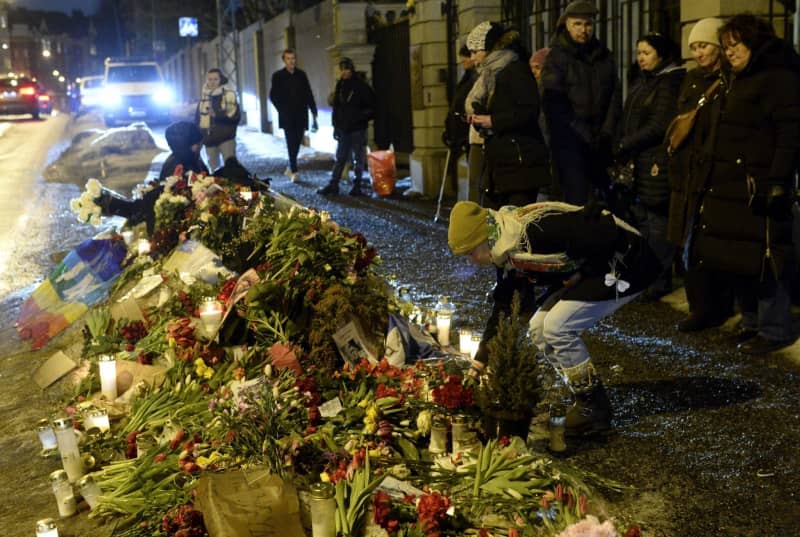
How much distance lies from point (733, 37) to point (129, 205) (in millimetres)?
5854

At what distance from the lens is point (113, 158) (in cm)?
2306

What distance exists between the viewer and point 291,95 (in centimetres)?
1617

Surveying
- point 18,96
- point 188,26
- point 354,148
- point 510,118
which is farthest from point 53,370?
point 188,26

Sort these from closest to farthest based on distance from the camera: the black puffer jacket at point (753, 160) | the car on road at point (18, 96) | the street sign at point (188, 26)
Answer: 1. the black puffer jacket at point (753, 160)
2. the car on road at point (18, 96)
3. the street sign at point (188, 26)

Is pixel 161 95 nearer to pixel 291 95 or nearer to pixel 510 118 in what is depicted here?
pixel 291 95

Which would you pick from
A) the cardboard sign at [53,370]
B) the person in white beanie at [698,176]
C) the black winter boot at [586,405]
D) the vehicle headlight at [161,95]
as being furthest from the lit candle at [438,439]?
the vehicle headlight at [161,95]

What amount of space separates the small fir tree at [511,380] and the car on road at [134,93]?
34122mm

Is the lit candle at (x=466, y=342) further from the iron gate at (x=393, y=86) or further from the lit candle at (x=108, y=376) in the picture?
the iron gate at (x=393, y=86)

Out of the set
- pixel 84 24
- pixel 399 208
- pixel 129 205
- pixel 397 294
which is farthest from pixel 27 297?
pixel 84 24

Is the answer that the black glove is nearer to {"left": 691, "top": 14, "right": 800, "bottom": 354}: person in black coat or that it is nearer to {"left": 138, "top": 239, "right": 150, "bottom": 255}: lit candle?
{"left": 691, "top": 14, "right": 800, "bottom": 354}: person in black coat

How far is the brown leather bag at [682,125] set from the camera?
21.5ft

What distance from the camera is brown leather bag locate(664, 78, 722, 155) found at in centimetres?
655

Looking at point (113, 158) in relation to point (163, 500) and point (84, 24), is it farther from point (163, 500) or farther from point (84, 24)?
point (84, 24)

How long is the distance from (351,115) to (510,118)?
24.5 feet
